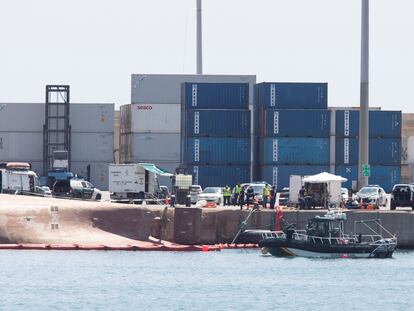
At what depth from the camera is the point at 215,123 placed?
116938mm

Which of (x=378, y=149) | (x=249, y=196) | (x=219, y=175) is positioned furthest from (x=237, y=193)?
(x=378, y=149)

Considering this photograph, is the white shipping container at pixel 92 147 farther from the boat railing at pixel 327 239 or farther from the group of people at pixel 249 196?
the boat railing at pixel 327 239

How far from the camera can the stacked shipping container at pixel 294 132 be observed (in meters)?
116

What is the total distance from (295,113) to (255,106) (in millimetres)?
Answer: 4319

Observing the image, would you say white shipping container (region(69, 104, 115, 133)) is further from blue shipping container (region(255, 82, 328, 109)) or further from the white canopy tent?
the white canopy tent

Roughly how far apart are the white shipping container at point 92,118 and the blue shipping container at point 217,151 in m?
18.0

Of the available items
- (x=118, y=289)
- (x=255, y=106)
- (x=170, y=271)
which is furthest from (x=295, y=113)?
(x=118, y=289)

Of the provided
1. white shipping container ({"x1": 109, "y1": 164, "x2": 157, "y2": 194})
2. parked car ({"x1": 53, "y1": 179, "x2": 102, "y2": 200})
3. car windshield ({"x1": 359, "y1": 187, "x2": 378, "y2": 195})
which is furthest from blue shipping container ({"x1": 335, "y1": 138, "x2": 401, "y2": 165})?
parked car ({"x1": 53, "y1": 179, "x2": 102, "y2": 200})

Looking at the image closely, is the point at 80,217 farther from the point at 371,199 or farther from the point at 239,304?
the point at 239,304

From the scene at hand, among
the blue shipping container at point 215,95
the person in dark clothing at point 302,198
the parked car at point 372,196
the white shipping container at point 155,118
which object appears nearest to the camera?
the person in dark clothing at point 302,198

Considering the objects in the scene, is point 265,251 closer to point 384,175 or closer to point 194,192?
point 194,192

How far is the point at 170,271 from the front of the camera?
264 ft

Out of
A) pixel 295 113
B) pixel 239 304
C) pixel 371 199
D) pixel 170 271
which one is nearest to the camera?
pixel 239 304

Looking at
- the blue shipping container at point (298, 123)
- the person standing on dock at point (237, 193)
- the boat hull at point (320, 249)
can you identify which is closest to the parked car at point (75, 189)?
the person standing on dock at point (237, 193)
